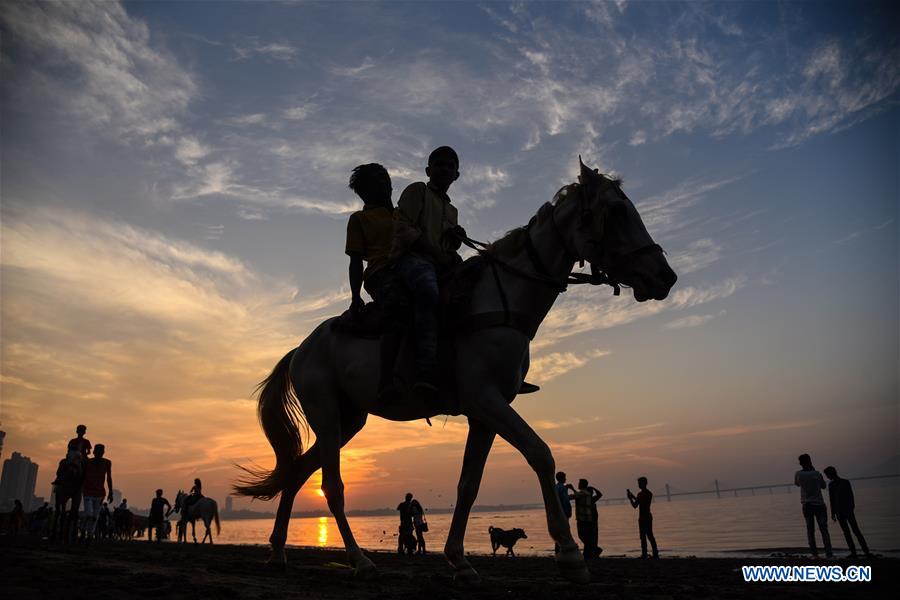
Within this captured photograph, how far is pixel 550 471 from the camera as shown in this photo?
4.75 metres

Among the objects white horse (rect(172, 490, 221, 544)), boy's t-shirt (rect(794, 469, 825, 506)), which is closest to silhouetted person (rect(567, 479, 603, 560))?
boy's t-shirt (rect(794, 469, 825, 506))

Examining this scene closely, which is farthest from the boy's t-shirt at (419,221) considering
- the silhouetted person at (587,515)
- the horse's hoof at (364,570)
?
the silhouetted person at (587,515)

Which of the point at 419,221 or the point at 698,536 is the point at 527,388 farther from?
the point at 698,536

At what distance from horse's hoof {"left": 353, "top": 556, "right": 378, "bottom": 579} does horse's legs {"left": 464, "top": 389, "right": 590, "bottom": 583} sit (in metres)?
2.04

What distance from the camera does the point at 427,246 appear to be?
598cm

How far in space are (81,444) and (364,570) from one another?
10943mm

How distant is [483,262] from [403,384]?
144 cm

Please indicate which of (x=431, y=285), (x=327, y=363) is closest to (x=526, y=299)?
(x=431, y=285)

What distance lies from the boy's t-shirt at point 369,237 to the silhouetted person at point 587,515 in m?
11.0

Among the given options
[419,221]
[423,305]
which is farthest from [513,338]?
[419,221]

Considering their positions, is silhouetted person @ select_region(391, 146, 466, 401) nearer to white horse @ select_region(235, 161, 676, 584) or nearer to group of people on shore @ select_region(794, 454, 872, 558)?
white horse @ select_region(235, 161, 676, 584)

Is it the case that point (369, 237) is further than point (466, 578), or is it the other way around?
point (369, 237)

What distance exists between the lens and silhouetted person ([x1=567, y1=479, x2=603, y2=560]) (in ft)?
50.3

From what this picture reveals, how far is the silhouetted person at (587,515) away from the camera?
50.3 ft
